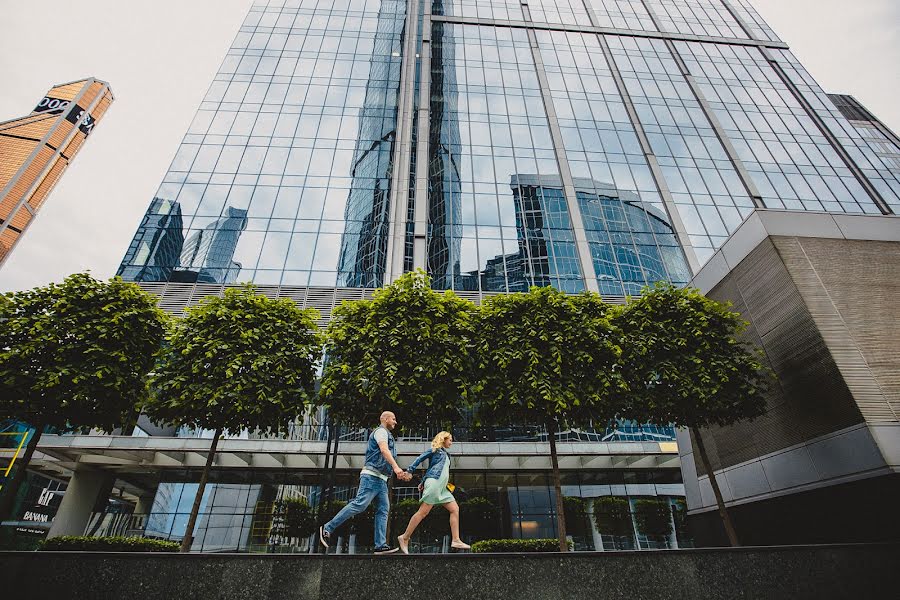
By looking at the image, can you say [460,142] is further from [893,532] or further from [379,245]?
Answer: [893,532]

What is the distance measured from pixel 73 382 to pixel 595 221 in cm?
2687

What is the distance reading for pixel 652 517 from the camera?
67.5 ft

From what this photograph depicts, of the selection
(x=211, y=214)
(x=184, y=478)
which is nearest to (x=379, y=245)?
(x=211, y=214)

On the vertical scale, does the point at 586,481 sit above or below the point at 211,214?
below

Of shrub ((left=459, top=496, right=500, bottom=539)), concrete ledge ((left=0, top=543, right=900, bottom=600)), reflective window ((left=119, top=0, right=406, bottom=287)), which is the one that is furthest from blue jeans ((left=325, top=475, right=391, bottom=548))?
reflective window ((left=119, top=0, right=406, bottom=287))

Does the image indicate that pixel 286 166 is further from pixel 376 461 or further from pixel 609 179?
pixel 376 461

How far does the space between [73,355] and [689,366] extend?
1433 centimetres

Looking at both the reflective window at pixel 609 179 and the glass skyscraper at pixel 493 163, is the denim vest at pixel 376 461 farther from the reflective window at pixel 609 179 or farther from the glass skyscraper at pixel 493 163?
the reflective window at pixel 609 179

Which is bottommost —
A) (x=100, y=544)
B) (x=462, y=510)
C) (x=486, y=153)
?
(x=100, y=544)

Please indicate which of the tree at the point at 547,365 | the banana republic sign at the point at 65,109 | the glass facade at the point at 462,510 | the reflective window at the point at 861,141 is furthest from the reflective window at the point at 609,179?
the banana republic sign at the point at 65,109

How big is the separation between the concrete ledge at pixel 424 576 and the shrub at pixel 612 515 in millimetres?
16572

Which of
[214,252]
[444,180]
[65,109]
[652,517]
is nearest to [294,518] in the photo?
[214,252]

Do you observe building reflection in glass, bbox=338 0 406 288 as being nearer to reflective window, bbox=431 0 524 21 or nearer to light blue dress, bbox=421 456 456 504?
reflective window, bbox=431 0 524 21

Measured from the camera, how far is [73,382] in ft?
31.2
